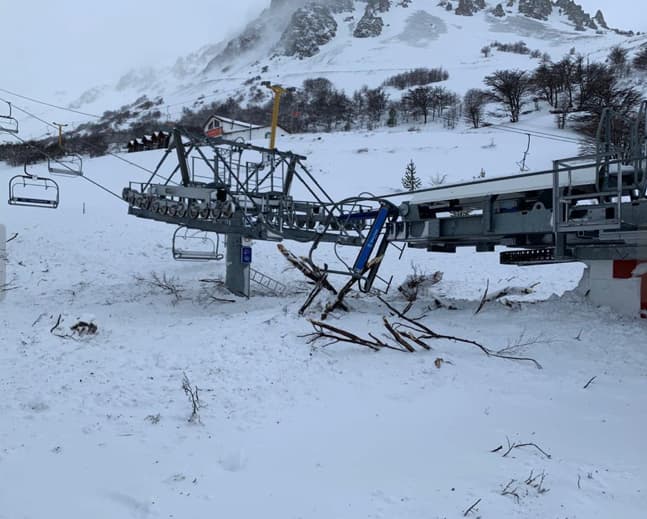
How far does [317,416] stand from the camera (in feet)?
16.8

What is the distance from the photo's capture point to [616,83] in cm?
5044

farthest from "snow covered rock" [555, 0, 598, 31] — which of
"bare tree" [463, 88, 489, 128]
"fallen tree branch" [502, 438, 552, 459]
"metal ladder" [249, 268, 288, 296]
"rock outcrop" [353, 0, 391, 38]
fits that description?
"fallen tree branch" [502, 438, 552, 459]

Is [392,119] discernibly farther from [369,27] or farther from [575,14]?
[575,14]

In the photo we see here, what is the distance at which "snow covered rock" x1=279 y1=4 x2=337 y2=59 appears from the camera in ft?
422

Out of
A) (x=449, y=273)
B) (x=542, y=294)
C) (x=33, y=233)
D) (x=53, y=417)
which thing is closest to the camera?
(x=53, y=417)

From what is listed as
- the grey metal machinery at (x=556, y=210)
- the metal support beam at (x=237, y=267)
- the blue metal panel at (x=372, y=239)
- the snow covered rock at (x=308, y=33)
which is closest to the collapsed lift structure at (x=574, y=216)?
the grey metal machinery at (x=556, y=210)

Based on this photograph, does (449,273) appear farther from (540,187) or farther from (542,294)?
(540,187)

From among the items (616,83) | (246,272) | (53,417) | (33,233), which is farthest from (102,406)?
(616,83)

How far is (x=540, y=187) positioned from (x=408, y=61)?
319 feet

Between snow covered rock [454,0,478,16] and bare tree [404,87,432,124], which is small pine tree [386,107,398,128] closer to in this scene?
bare tree [404,87,432,124]

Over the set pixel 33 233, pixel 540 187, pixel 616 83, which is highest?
pixel 616 83

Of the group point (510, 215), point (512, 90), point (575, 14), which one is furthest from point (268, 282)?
point (575, 14)

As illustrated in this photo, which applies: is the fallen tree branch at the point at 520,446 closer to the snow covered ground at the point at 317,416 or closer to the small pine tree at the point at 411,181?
the snow covered ground at the point at 317,416

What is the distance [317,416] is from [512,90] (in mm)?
53237
